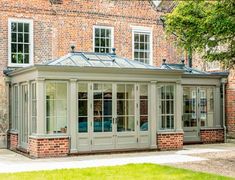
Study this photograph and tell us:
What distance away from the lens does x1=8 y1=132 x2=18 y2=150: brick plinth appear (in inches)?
723

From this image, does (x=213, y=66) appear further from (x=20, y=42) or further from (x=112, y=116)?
(x=20, y=42)

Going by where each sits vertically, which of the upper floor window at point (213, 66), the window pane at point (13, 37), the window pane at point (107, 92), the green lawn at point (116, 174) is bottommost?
the green lawn at point (116, 174)

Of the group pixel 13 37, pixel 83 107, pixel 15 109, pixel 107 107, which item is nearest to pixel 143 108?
pixel 107 107

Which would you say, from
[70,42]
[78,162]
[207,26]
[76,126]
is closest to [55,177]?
[78,162]

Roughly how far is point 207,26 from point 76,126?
5.78 m

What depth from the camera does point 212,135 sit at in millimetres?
20828

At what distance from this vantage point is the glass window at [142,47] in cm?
2278

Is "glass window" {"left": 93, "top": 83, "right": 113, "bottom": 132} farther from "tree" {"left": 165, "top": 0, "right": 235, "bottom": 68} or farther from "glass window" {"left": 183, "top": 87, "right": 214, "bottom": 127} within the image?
"glass window" {"left": 183, "top": 87, "right": 214, "bottom": 127}

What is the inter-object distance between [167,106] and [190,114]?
2.80 m

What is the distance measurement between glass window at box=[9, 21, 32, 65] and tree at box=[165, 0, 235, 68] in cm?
772

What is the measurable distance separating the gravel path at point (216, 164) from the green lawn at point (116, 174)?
2.31 ft

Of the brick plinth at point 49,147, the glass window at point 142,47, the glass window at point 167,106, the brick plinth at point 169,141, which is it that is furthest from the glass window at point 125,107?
the glass window at point 142,47

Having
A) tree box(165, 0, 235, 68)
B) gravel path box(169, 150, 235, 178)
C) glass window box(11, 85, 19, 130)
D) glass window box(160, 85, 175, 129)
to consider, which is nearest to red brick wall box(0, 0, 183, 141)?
glass window box(11, 85, 19, 130)

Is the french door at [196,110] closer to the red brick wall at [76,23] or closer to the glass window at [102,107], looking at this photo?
the red brick wall at [76,23]
